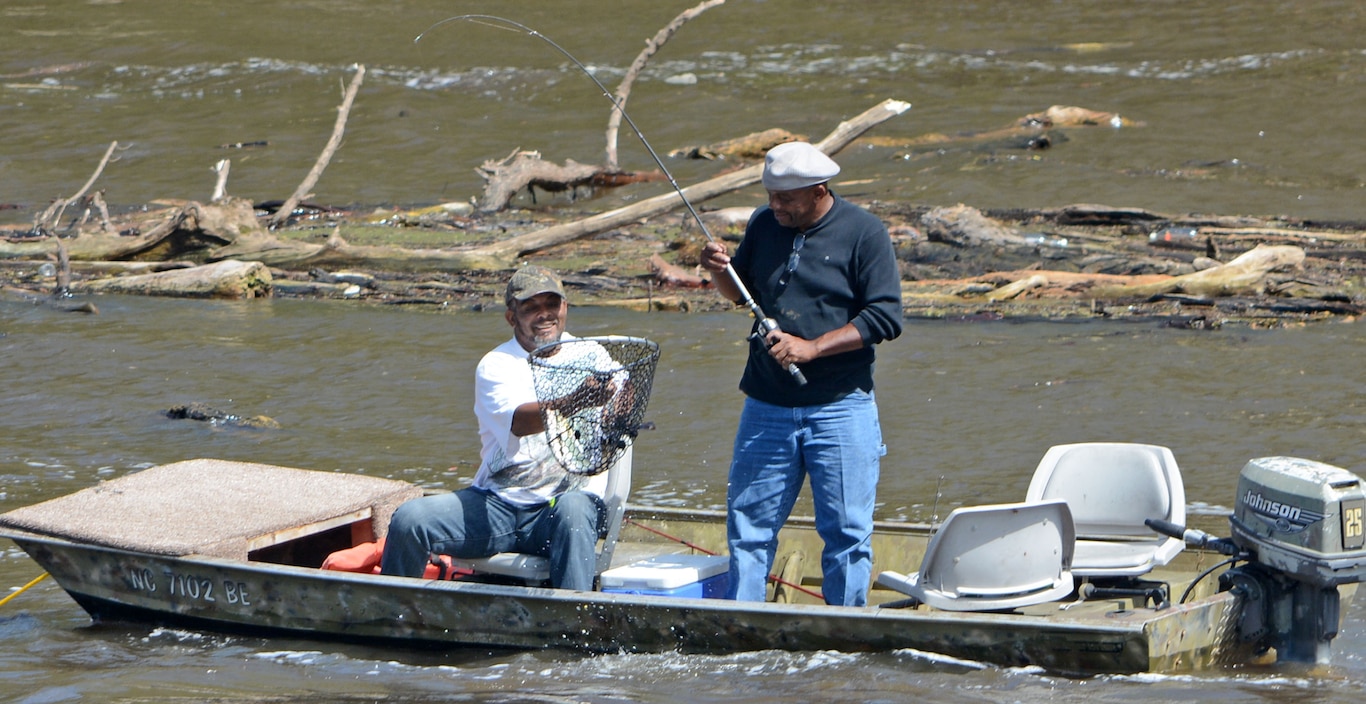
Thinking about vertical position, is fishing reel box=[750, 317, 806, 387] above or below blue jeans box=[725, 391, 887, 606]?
above

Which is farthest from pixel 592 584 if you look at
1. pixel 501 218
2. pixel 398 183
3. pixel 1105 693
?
pixel 398 183

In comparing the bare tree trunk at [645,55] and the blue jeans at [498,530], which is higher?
the bare tree trunk at [645,55]

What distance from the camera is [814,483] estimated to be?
514 centimetres

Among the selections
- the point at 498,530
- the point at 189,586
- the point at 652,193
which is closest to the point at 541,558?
the point at 498,530

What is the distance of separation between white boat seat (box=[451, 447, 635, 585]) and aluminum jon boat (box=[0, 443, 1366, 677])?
0.01 m

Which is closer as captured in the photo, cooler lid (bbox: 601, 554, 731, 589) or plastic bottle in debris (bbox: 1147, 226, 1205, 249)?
cooler lid (bbox: 601, 554, 731, 589)

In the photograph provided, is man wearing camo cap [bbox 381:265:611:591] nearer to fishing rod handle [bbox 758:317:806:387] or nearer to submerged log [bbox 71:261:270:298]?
fishing rod handle [bbox 758:317:806:387]

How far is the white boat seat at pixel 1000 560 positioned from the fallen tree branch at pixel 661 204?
8681mm

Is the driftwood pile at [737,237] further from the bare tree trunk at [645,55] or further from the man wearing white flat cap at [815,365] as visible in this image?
the man wearing white flat cap at [815,365]

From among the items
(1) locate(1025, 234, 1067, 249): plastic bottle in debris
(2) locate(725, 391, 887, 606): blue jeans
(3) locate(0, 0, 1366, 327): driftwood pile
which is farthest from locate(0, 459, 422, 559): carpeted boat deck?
(1) locate(1025, 234, 1067, 249): plastic bottle in debris

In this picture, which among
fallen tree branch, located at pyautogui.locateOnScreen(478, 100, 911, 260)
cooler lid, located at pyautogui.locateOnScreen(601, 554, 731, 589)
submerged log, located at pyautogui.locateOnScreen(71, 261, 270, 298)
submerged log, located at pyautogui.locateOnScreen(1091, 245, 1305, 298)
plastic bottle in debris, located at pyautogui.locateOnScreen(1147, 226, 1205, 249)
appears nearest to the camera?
cooler lid, located at pyautogui.locateOnScreen(601, 554, 731, 589)

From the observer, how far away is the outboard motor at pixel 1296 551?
481 cm

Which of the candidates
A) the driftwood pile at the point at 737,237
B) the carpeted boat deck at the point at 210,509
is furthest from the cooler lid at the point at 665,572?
the driftwood pile at the point at 737,237

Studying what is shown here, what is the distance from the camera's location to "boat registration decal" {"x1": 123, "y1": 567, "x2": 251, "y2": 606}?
18.8 feet
